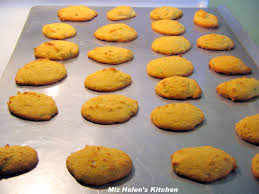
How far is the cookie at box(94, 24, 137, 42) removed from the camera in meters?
2.07

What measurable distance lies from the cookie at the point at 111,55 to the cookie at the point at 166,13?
1.93 feet

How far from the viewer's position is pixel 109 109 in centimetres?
148

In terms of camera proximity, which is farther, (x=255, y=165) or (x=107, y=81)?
(x=107, y=81)

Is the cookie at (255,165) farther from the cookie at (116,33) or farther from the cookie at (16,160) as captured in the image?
the cookie at (116,33)

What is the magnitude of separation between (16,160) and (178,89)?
82cm

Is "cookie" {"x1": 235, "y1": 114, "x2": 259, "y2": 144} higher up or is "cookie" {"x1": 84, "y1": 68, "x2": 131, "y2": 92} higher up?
"cookie" {"x1": 84, "y1": 68, "x2": 131, "y2": 92}

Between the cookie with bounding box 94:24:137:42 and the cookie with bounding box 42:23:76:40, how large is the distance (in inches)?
6.6

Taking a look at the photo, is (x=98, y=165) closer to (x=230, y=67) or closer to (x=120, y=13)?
(x=230, y=67)

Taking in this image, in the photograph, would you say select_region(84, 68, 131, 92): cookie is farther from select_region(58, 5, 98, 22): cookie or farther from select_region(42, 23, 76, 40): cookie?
select_region(58, 5, 98, 22): cookie

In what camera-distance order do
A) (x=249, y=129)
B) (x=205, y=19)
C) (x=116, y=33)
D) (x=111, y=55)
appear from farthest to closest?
(x=205, y=19), (x=116, y=33), (x=111, y=55), (x=249, y=129)

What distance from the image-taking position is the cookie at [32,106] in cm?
146

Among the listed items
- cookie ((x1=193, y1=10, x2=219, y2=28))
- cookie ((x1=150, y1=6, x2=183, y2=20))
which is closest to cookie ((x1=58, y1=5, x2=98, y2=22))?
cookie ((x1=150, y1=6, x2=183, y2=20))

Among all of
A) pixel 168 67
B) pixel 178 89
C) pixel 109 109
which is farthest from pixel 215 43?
pixel 109 109

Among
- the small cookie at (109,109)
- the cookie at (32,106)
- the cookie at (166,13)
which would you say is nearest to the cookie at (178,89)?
the small cookie at (109,109)
